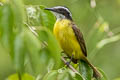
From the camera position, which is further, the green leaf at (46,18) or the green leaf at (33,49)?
the green leaf at (46,18)

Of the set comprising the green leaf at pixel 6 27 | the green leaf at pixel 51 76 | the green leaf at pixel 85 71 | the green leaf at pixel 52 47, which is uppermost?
the green leaf at pixel 6 27

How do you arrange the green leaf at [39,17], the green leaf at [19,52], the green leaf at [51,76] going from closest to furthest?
the green leaf at [19,52] < the green leaf at [51,76] < the green leaf at [39,17]

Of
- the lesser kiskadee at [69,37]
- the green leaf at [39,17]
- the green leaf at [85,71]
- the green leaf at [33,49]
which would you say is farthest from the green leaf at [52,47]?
the lesser kiskadee at [69,37]

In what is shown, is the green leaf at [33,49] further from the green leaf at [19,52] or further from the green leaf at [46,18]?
the green leaf at [46,18]

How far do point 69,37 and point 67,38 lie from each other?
33 millimetres

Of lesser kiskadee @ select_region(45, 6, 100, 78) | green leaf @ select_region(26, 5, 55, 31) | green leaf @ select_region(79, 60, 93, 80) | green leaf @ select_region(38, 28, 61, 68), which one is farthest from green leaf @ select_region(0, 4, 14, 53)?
lesser kiskadee @ select_region(45, 6, 100, 78)

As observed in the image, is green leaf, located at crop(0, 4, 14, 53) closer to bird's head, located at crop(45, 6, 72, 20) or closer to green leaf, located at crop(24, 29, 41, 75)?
green leaf, located at crop(24, 29, 41, 75)

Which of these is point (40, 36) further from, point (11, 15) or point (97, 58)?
point (97, 58)

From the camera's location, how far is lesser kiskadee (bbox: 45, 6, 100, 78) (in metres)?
4.30

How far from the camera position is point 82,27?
8.26m

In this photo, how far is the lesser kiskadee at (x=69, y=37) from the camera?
4.30m

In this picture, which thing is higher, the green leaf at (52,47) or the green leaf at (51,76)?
the green leaf at (52,47)

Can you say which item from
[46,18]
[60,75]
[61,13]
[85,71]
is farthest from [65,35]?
[60,75]

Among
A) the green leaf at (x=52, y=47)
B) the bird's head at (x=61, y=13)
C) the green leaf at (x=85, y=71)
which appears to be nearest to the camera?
the green leaf at (x=52, y=47)
